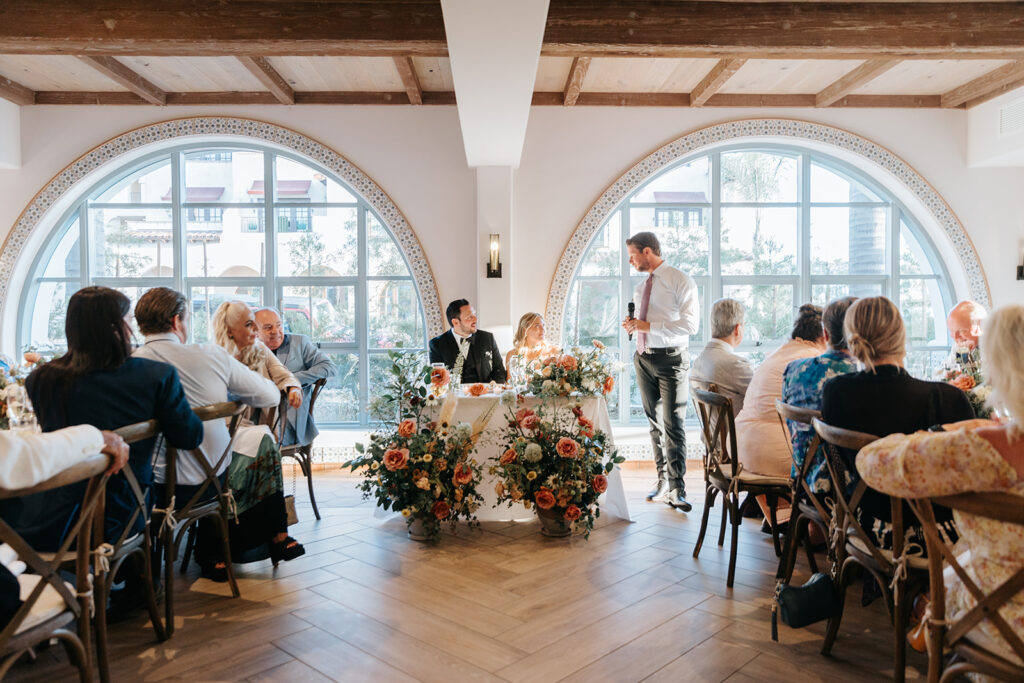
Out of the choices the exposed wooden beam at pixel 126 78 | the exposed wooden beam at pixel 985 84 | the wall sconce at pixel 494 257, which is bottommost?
the wall sconce at pixel 494 257

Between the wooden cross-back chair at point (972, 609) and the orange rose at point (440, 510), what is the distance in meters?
2.38

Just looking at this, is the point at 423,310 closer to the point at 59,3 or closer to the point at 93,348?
the point at 59,3

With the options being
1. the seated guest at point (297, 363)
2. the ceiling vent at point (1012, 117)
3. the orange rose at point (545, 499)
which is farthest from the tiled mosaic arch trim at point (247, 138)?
the ceiling vent at point (1012, 117)

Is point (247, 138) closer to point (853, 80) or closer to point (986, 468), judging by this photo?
point (853, 80)

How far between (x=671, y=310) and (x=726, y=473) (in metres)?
1.59

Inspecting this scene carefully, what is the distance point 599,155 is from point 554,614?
4.32 meters

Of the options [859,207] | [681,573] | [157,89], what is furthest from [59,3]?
[859,207]

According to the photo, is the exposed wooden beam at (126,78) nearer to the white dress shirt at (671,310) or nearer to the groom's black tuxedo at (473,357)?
the groom's black tuxedo at (473,357)

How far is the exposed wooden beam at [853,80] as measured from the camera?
5137 mm

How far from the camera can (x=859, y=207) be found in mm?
6535

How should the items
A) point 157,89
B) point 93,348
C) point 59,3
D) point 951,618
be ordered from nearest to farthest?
point 951,618, point 93,348, point 59,3, point 157,89

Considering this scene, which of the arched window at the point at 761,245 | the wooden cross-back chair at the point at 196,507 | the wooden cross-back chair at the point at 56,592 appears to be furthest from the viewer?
the arched window at the point at 761,245

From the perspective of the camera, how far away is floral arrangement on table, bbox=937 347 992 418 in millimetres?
3174

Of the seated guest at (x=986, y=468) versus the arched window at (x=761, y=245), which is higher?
the arched window at (x=761, y=245)
